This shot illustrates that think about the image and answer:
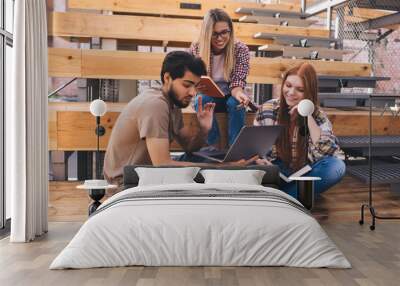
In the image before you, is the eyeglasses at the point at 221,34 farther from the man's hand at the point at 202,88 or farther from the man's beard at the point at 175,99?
the man's beard at the point at 175,99

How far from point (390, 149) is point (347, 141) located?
1.51ft

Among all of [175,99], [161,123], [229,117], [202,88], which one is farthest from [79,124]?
[229,117]

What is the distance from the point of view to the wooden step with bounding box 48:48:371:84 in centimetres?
514

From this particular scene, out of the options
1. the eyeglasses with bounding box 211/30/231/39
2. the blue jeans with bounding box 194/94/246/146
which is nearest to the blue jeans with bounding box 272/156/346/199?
the blue jeans with bounding box 194/94/246/146

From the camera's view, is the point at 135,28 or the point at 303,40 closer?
the point at 135,28

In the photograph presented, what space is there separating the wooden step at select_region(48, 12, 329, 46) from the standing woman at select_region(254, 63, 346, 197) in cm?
69

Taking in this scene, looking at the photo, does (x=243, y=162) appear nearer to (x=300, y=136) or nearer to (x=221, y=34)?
(x=300, y=136)

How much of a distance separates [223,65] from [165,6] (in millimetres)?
1073

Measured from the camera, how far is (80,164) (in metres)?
5.26

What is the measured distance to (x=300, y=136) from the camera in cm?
521

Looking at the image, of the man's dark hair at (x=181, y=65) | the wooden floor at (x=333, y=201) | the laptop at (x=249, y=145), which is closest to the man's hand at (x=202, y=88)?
the man's dark hair at (x=181, y=65)

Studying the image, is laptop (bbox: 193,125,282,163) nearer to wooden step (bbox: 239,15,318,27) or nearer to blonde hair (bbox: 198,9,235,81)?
blonde hair (bbox: 198,9,235,81)

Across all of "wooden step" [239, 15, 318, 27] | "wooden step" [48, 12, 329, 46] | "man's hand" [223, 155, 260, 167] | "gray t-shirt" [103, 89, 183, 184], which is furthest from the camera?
"wooden step" [239, 15, 318, 27]

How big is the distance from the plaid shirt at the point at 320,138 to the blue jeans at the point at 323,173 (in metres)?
0.06
